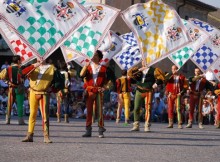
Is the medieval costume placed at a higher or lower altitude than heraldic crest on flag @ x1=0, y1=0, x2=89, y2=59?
lower

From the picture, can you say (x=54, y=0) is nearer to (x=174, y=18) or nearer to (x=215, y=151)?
(x=215, y=151)

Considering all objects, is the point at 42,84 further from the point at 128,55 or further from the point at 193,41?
the point at 128,55

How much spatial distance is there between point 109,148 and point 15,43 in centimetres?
339

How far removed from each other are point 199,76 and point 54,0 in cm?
955

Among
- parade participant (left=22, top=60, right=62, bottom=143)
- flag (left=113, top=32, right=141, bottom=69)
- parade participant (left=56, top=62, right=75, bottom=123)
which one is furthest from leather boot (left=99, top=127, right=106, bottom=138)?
flag (left=113, top=32, right=141, bottom=69)

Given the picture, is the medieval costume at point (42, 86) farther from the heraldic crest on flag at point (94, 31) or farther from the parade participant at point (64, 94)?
the parade participant at point (64, 94)

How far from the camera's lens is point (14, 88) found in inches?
874

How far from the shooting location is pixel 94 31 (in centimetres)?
2142

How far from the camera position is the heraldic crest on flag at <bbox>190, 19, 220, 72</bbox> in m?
29.1

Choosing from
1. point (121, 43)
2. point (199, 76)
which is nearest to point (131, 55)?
point (121, 43)

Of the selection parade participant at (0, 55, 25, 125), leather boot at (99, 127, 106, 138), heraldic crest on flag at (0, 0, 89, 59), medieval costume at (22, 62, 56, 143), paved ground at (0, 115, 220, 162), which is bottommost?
paved ground at (0, 115, 220, 162)

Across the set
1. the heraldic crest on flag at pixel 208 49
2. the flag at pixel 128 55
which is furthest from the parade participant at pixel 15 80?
the flag at pixel 128 55

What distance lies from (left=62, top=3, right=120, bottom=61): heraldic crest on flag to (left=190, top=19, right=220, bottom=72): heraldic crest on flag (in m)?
7.76

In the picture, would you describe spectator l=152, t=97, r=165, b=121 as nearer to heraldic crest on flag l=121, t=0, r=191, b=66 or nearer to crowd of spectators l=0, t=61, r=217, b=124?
crowd of spectators l=0, t=61, r=217, b=124
